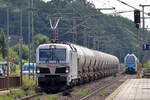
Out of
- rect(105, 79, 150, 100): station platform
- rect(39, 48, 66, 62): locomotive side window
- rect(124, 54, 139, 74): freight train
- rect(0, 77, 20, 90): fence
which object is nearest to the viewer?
rect(105, 79, 150, 100): station platform

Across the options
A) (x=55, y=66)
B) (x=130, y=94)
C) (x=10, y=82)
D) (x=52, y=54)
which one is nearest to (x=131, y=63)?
(x=10, y=82)

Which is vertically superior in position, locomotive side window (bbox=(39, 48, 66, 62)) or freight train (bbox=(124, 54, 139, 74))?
locomotive side window (bbox=(39, 48, 66, 62))

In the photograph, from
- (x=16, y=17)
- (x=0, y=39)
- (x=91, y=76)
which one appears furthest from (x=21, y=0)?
(x=91, y=76)

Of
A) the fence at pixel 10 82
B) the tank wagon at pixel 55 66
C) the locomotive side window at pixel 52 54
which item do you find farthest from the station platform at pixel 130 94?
the fence at pixel 10 82

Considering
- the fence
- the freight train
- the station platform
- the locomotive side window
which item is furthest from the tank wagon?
the freight train

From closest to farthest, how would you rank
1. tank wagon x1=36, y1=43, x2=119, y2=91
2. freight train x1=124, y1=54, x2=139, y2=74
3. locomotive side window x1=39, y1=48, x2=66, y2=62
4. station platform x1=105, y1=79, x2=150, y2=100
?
1. station platform x1=105, y1=79, x2=150, y2=100
2. tank wagon x1=36, y1=43, x2=119, y2=91
3. locomotive side window x1=39, y1=48, x2=66, y2=62
4. freight train x1=124, y1=54, x2=139, y2=74

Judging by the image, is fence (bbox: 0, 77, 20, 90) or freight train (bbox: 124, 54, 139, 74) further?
freight train (bbox: 124, 54, 139, 74)

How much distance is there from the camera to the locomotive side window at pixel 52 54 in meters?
29.1

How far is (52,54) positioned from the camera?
29.3 metres

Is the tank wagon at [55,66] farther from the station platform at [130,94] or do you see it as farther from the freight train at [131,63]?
the freight train at [131,63]

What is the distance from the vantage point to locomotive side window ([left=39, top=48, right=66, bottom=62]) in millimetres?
29078

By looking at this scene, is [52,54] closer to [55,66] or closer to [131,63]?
[55,66]

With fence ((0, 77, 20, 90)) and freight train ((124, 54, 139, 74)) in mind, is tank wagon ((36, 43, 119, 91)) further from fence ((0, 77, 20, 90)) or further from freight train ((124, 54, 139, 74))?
freight train ((124, 54, 139, 74))

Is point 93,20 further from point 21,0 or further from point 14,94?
point 14,94
